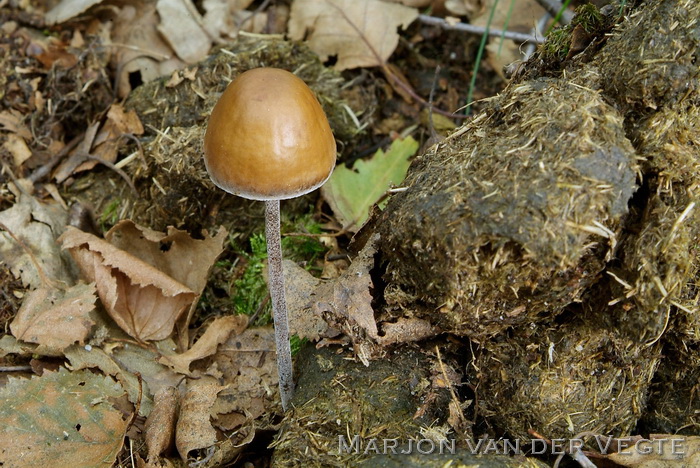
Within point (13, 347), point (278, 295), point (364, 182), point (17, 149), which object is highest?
point (278, 295)

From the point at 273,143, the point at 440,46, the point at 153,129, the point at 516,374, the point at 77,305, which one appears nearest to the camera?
the point at 273,143

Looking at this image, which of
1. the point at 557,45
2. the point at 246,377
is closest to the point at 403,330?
the point at 246,377

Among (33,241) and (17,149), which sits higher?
(17,149)

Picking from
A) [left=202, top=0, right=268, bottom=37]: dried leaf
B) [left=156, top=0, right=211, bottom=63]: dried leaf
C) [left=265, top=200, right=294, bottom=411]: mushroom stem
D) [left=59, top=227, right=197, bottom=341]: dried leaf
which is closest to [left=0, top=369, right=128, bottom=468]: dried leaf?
[left=59, top=227, right=197, bottom=341]: dried leaf

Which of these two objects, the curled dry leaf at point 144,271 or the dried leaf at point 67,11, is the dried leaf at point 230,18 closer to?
the dried leaf at point 67,11

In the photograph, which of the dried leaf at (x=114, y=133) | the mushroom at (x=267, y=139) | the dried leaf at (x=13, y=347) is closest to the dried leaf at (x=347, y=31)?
the dried leaf at (x=114, y=133)

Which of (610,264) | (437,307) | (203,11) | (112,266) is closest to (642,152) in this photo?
(610,264)

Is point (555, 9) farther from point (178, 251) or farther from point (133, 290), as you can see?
point (133, 290)

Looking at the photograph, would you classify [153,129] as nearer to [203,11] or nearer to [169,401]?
[203,11]
